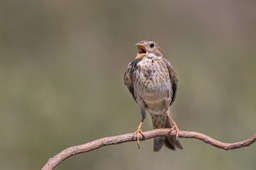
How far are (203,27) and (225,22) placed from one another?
31.7 inches

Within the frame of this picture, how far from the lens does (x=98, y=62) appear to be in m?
8.72

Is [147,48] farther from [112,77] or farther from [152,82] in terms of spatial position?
[112,77]

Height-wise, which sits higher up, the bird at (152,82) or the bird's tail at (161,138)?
the bird at (152,82)

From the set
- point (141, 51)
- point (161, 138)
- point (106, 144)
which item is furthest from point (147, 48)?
point (106, 144)

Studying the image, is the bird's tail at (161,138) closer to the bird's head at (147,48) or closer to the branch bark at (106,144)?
the bird's head at (147,48)

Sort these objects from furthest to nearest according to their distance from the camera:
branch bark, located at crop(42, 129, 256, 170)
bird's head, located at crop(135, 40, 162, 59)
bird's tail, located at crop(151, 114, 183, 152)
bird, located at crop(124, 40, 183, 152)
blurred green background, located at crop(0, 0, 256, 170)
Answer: blurred green background, located at crop(0, 0, 256, 170) < bird, located at crop(124, 40, 183, 152) < bird's head, located at crop(135, 40, 162, 59) < bird's tail, located at crop(151, 114, 183, 152) < branch bark, located at crop(42, 129, 256, 170)

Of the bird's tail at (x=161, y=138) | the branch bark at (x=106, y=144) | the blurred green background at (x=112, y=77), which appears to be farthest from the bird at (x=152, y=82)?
the branch bark at (x=106, y=144)

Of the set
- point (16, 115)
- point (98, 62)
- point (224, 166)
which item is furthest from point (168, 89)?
point (98, 62)

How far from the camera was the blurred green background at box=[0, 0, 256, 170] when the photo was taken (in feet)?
20.6

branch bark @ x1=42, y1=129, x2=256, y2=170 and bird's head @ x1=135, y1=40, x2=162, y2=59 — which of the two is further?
bird's head @ x1=135, y1=40, x2=162, y2=59

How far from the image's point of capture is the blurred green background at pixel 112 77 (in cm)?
627

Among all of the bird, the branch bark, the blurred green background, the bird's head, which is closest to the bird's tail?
the bird

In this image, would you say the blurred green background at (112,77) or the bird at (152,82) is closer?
the bird at (152,82)

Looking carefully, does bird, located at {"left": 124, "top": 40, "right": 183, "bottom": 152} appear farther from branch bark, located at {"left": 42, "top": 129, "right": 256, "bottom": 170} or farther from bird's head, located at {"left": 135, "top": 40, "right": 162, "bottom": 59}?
branch bark, located at {"left": 42, "top": 129, "right": 256, "bottom": 170}
